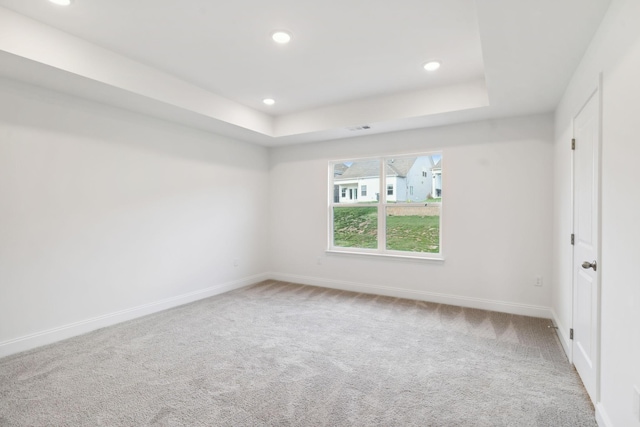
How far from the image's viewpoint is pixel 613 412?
165 cm

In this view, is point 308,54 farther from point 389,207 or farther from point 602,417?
point 602,417

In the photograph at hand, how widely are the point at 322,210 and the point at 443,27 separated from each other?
324cm

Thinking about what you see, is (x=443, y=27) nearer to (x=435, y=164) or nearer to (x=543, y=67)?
(x=543, y=67)

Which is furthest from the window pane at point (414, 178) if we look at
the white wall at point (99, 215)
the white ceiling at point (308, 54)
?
the white wall at point (99, 215)

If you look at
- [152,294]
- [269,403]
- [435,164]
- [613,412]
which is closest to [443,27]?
[435,164]

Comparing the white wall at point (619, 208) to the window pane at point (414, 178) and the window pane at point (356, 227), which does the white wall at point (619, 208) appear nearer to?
the window pane at point (414, 178)

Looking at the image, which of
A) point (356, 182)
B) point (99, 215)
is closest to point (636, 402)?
point (356, 182)

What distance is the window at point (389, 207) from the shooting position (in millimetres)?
4410

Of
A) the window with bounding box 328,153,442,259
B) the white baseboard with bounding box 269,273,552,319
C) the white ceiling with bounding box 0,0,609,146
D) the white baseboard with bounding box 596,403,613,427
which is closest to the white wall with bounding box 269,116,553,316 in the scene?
the white baseboard with bounding box 269,273,552,319

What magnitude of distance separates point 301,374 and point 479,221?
9.70 ft

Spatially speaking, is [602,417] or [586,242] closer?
[602,417]

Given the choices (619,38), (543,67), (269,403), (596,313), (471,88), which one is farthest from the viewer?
(471,88)

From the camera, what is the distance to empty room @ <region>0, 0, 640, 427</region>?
1.93 metres

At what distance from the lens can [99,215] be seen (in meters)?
3.35
